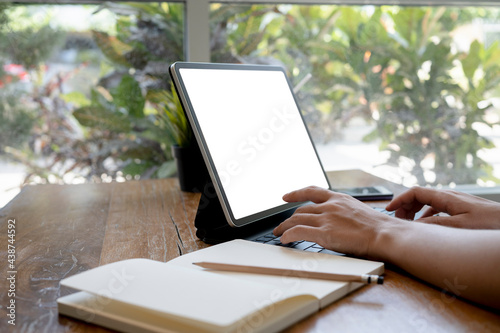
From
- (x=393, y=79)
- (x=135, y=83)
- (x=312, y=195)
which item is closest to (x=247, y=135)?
(x=312, y=195)

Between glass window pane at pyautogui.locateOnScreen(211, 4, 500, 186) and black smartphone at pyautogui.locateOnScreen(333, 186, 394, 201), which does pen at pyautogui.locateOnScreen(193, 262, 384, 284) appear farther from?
glass window pane at pyautogui.locateOnScreen(211, 4, 500, 186)

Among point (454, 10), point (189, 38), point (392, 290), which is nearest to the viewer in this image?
point (392, 290)

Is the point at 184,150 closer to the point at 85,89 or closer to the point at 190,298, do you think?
the point at 190,298

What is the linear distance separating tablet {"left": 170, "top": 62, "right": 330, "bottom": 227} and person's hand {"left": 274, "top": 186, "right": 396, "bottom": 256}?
4.4 inches

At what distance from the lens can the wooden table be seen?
0.53 m

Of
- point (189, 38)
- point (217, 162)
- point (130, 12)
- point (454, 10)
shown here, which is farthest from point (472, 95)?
point (217, 162)

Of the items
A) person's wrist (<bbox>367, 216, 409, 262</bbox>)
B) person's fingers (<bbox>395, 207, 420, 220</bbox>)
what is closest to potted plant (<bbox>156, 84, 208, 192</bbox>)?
person's fingers (<bbox>395, 207, 420, 220</bbox>)

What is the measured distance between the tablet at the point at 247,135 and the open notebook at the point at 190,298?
25 centimetres

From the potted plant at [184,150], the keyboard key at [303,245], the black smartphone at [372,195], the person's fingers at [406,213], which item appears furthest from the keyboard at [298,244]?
the potted plant at [184,150]

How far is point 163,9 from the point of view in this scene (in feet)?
6.97

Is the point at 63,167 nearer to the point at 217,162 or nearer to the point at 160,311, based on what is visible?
the point at 217,162

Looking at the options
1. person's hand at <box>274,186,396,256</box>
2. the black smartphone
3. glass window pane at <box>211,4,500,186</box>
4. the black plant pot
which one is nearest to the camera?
person's hand at <box>274,186,396,256</box>

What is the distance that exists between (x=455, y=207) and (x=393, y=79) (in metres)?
1.62

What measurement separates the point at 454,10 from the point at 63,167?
1.99m
